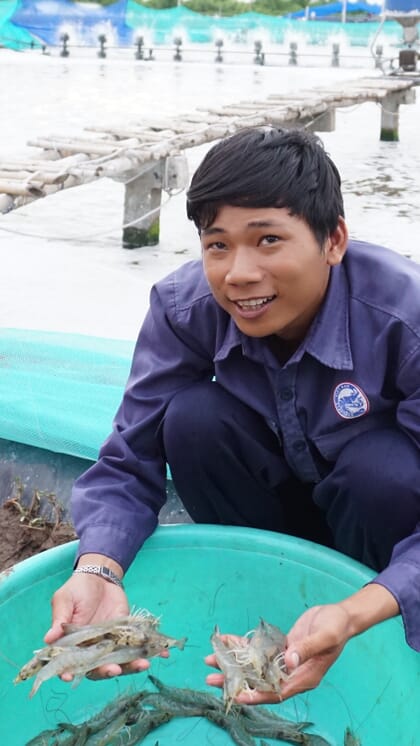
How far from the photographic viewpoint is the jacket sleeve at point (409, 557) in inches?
59.5

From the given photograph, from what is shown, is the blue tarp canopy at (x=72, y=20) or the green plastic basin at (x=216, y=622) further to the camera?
the blue tarp canopy at (x=72, y=20)

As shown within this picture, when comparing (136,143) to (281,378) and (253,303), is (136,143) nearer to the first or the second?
(281,378)

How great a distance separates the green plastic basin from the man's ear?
0.58 meters

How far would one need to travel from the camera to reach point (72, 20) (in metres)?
27.5

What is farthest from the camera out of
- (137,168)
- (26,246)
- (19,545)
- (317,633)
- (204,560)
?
(26,246)

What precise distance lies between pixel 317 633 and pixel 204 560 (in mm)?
635

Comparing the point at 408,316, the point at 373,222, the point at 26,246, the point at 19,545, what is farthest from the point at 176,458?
the point at 373,222

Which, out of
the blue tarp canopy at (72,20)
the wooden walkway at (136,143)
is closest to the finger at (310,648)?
the wooden walkway at (136,143)

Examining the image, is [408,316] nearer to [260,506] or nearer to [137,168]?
[260,506]

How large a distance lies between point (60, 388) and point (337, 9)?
33991 millimetres

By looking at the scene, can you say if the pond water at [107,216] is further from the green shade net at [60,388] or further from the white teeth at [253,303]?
the white teeth at [253,303]

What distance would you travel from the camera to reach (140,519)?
1840 millimetres

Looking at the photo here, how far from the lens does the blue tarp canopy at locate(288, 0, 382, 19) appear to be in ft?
107

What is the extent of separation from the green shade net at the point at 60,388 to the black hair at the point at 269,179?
43.0 inches
